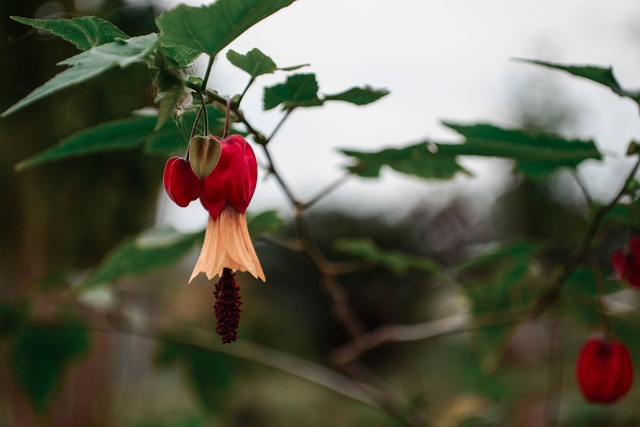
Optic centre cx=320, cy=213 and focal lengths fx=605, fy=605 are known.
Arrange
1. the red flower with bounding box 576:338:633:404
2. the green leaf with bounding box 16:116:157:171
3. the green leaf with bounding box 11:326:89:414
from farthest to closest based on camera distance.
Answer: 1. the green leaf with bounding box 11:326:89:414
2. the red flower with bounding box 576:338:633:404
3. the green leaf with bounding box 16:116:157:171

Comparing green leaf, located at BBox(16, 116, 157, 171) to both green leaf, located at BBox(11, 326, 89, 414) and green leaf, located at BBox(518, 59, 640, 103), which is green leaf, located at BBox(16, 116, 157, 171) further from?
green leaf, located at BBox(11, 326, 89, 414)

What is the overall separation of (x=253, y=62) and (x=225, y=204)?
0.08 meters

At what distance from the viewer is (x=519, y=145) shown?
49cm

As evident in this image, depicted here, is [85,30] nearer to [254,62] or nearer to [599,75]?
[254,62]

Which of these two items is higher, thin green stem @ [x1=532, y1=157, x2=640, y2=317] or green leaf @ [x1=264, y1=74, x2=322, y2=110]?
green leaf @ [x1=264, y1=74, x2=322, y2=110]

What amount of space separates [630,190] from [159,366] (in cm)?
84

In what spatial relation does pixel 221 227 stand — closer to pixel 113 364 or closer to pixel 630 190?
pixel 630 190

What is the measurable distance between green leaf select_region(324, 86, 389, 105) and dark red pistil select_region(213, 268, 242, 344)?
0.13 metres

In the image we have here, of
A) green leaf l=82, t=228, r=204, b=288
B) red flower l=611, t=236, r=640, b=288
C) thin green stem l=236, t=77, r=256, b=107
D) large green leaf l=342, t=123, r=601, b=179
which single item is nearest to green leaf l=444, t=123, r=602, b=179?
large green leaf l=342, t=123, r=601, b=179

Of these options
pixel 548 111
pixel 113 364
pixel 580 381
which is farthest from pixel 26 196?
pixel 548 111

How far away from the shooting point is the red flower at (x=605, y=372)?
633 mm

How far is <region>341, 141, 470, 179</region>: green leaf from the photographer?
20.9 inches

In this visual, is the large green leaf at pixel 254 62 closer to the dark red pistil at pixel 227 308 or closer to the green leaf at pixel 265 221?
the dark red pistil at pixel 227 308

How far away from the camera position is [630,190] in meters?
0.53
